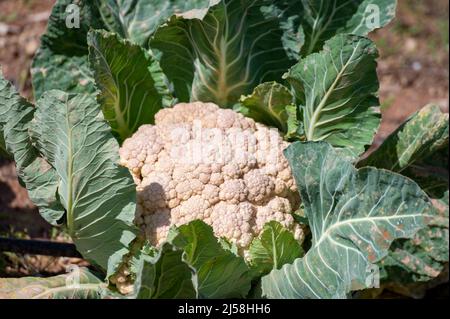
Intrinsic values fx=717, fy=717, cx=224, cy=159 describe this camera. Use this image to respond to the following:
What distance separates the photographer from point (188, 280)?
A: 2418 millimetres

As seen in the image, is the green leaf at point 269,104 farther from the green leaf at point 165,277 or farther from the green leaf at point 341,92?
the green leaf at point 165,277

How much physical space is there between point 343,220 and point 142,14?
1.27 metres

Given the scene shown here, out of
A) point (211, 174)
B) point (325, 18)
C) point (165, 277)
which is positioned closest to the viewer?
point (165, 277)

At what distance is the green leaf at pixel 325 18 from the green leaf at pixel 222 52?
0.06m

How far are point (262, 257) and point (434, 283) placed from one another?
127 cm

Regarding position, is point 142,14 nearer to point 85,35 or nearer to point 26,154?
point 85,35

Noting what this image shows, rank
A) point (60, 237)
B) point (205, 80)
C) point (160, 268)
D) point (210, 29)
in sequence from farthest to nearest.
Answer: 1. point (60, 237)
2. point (205, 80)
3. point (210, 29)
4. point (160, 268)

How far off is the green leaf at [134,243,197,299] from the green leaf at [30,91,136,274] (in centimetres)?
26

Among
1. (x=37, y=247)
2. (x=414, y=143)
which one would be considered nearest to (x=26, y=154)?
(x=37, y=247)

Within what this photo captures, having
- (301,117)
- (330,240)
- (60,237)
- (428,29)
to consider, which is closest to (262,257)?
(330,240)

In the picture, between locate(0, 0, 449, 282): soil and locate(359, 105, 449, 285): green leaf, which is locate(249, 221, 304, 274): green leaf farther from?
locate(0, 0, 449, 282): soil

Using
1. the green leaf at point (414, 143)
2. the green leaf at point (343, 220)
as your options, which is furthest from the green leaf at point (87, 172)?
the green leaf at point (414, 143)

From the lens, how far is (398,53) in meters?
4.94
